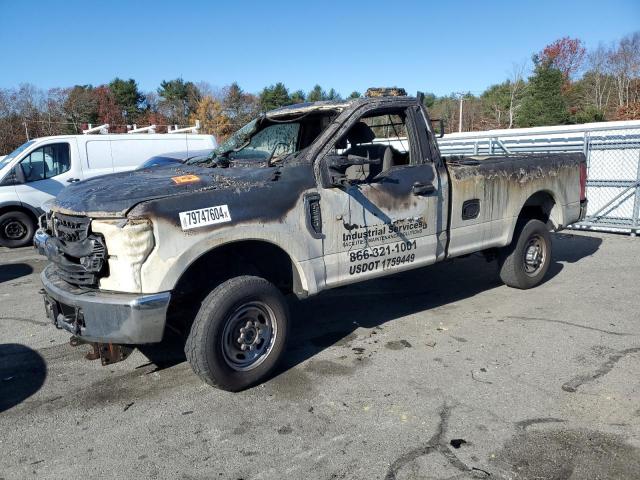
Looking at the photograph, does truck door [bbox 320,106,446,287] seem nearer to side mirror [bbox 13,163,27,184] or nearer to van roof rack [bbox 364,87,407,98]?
van roof rack [bbox 364,87,407,98]

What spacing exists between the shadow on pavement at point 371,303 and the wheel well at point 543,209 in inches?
34.4

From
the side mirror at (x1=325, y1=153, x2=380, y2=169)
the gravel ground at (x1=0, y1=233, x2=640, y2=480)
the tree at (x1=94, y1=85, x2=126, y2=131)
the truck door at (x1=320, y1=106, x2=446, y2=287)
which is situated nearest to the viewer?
the gravel ground at (x1=0, y1=233, x2=640, y2=480)

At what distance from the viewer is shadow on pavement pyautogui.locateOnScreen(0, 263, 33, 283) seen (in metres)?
8.14

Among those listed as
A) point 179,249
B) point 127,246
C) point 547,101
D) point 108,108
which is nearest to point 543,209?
point 179,249

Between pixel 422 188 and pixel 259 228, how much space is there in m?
1.78

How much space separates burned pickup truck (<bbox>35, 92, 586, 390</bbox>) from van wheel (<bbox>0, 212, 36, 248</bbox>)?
7239mm

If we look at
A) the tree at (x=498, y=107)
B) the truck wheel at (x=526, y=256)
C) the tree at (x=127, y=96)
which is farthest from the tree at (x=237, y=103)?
the truck wheel at (x=526, y=256)

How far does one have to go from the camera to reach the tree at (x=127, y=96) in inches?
2080

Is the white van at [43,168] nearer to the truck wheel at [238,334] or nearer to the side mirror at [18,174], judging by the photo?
the side mirror at [18,174]

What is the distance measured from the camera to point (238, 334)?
4.01 m

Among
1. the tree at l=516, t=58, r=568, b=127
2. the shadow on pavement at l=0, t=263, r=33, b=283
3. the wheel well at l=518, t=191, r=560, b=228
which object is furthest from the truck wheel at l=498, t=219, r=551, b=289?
the tree at l=516, t=58, r=568, b=127

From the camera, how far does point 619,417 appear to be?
351cm

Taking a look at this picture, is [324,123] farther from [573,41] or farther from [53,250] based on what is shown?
[573,41]

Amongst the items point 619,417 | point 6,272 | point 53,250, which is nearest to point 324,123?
point 53,250
